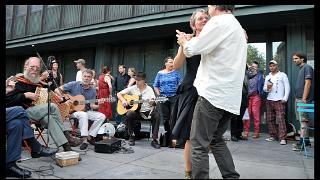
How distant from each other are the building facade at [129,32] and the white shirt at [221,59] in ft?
15.6

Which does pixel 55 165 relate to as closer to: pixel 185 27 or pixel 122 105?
pixel 122 105

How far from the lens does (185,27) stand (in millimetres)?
8977

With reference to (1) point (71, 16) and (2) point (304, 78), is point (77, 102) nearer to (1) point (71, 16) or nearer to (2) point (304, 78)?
(2) point (304, 78)

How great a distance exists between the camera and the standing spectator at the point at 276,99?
6.91m

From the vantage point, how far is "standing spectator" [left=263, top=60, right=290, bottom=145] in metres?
6.91

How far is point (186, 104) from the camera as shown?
3354mm

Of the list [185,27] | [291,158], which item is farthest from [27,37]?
[291,158]

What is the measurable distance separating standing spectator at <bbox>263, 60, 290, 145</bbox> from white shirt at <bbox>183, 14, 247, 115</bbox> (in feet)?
14.2

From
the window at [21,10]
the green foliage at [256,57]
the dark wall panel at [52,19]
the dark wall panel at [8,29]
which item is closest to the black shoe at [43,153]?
the green foliage at [256,57]

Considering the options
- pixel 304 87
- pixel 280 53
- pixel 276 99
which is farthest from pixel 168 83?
pixel 280 53

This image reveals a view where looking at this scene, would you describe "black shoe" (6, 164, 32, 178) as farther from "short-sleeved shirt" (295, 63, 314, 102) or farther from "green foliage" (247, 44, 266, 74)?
"green foliage" (247, 44, 266, 74)

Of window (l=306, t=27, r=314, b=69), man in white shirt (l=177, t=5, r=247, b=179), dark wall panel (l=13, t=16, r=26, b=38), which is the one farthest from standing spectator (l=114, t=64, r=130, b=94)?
dark wall panel (l=13, t=16, r=26, b=38)

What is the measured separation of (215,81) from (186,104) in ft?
1.67

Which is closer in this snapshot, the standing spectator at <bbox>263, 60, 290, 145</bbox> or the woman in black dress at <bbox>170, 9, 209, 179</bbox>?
the woman in black dress at <bbox>170, 9, 209, 179</bbox>
